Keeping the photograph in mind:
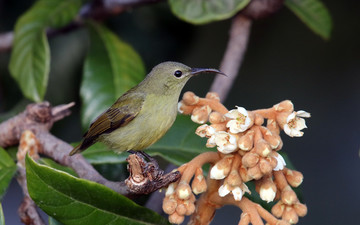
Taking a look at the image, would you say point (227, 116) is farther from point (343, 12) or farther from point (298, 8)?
point (343, 12)

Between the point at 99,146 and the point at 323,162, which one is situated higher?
the point at 99,146

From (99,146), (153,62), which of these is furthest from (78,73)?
(99,146)

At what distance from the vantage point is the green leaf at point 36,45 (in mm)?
2568

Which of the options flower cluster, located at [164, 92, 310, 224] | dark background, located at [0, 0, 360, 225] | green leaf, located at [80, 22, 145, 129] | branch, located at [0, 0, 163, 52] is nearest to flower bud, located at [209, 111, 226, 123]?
flower cluster, located at [164, 92, 310, 224]

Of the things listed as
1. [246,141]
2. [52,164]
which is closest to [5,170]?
[52,164]

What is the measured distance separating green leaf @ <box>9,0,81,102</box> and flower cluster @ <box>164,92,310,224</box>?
122 centimetres

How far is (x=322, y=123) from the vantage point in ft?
10.7

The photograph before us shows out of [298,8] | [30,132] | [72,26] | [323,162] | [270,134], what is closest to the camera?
[270,134]

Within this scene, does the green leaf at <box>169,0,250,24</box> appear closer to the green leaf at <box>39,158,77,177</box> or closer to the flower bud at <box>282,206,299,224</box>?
the green leaf at <box>39,158,77,177</box>

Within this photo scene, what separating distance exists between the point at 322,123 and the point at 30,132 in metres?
1.80

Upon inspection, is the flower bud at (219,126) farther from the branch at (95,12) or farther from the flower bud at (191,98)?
the branch at (95,12)

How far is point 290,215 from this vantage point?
1.51 meters

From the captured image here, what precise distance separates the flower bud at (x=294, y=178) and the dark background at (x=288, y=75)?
1658 millimetres

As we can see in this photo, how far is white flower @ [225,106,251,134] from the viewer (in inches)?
58.4
